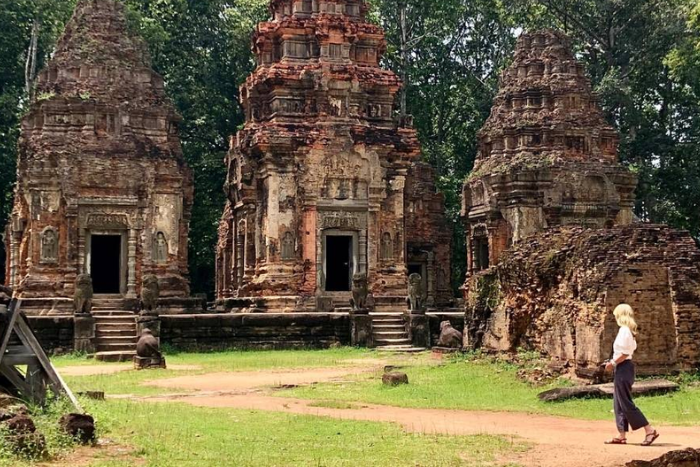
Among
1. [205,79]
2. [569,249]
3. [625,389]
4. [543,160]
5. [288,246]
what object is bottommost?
[625,389]

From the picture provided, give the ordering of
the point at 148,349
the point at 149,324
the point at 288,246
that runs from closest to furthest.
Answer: the point at 148,349 → the point at 149,324 → the point at 288,246

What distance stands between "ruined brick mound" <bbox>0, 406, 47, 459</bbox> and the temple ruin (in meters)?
8.24

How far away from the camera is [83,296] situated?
76.7 ft

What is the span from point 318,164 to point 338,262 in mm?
3782

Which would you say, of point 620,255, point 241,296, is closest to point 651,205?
point 241,296

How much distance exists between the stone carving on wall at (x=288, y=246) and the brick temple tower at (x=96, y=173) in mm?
2965

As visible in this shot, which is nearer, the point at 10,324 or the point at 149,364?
the point at 10,324

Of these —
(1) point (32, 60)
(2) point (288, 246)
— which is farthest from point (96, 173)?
(1) point (32, 60)

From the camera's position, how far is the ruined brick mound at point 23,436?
27.8 ft

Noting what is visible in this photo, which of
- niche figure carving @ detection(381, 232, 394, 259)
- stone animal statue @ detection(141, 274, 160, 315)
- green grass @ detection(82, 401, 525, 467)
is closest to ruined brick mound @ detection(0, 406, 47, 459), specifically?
green grass @ detection(82, 401, 525, 467)

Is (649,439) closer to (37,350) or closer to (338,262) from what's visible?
(37,350)

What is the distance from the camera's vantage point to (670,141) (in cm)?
4069

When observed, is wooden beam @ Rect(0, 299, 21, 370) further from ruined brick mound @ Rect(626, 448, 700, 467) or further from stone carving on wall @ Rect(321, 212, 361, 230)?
stone carving on wall @ Rect(321, 212, 361, 230)

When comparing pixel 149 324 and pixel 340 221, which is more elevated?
pixel 340 221
